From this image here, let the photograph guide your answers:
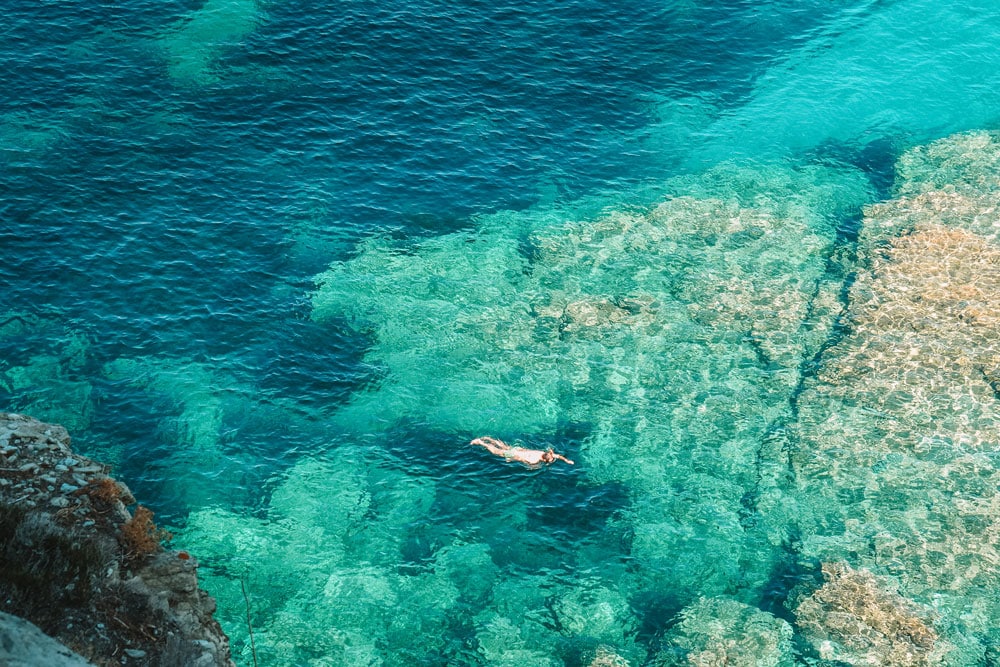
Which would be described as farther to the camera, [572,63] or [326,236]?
[572,63]

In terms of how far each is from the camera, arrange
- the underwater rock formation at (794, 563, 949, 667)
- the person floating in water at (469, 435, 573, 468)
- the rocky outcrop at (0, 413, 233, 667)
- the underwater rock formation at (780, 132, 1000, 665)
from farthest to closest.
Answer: the person floating in water at (469, 435, 573, 468) < the underwater rock formation at (780, 132, 1000, 665) < the underwater rock formation at (794, 563, 949, 667) < the rocky outcrop at (0, 413, 233, 667)

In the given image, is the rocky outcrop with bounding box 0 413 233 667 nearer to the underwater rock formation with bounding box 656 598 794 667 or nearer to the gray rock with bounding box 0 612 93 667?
the gray rock with bounding box 0 612 93 667

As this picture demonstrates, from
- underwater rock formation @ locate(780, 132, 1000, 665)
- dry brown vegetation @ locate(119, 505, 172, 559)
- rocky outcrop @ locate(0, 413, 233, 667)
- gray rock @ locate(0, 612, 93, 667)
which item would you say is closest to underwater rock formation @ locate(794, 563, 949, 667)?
underwater rock formation @ locate(780, 132, 1000, 665)

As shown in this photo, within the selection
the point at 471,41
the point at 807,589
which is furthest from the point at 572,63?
the point at 807,589

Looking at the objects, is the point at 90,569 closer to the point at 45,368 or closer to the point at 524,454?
the point at 524,454

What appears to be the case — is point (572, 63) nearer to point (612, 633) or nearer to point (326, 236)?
point (326, 236)

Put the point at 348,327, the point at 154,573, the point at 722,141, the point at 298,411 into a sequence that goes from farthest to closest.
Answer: the point at 722,141, the point at 348,327, the point at 298,411, the point at 154,573

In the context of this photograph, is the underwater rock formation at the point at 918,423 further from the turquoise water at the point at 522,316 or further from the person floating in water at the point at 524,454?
the person floating in water at the point at 524,454
